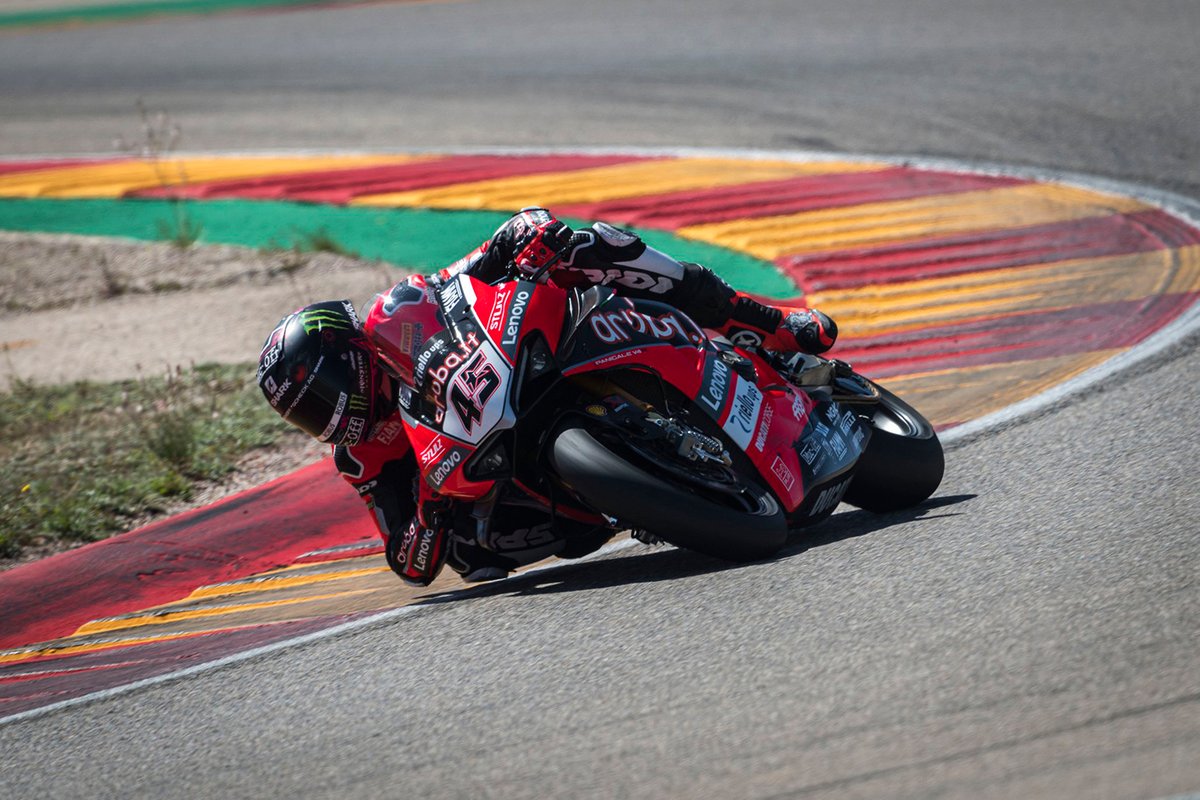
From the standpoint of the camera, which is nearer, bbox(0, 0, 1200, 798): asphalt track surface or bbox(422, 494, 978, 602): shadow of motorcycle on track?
bbox(0, 0, 1200, 798): asphalt track surface

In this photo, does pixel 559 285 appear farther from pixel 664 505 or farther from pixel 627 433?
pixel 664 505

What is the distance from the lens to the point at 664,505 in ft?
13.9

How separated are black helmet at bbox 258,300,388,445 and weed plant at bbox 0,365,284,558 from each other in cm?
218

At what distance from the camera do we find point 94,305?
10266 mm

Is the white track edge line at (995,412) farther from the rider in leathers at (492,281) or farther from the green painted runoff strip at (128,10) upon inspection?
the green painted runoff strip at (128,10)

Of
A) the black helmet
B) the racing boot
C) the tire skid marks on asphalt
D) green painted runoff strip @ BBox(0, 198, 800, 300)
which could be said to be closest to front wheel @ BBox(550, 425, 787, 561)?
the black helmet

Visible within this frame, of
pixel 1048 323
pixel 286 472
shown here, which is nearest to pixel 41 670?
pixel 286 472

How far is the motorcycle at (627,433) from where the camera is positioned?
14.3 ft

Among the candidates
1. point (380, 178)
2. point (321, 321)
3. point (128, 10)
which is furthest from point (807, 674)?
point (128, 10)

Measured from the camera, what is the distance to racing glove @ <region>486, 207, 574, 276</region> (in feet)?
15.7

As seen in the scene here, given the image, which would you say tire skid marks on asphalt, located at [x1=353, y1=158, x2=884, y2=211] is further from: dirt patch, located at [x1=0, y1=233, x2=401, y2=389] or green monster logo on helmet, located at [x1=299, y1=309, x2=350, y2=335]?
green monster logo on helmet, located at [x1=299, y1=309, x2=350, y2=335]

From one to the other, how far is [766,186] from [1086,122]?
8.56ft

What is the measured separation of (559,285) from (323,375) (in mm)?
896

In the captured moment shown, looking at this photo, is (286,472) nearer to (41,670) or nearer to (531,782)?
(41,670)
